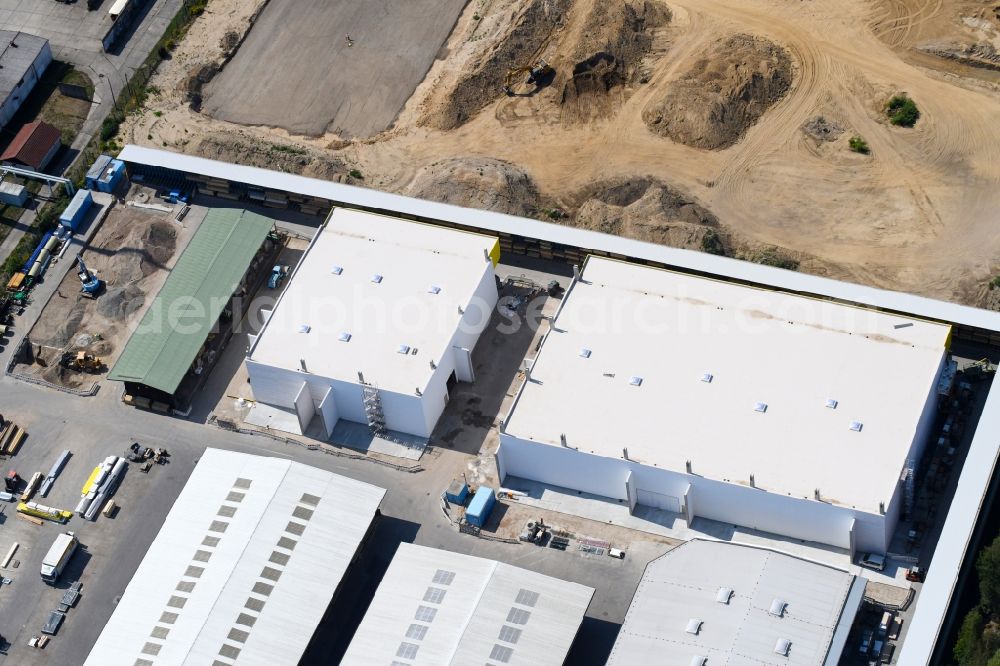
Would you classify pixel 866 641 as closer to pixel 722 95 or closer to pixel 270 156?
pixel 722 95

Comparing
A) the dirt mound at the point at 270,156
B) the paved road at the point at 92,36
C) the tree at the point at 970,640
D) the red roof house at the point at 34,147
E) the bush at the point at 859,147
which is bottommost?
the tree at the point at 970,640

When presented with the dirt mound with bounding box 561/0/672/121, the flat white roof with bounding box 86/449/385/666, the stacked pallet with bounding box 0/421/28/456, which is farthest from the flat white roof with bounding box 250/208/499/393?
the dirt mound with bounding box 561/0/672/121

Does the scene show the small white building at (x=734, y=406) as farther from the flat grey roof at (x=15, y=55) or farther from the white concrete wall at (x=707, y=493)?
the flat grey roof at (x=15, y=55)

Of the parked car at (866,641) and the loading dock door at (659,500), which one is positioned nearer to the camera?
the parked car at (866,641)

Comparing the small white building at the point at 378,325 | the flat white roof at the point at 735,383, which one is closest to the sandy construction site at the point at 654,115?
the small white building at the point at 378,325

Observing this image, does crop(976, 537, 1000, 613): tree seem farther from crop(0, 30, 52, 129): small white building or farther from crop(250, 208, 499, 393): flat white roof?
crop(0, 30, 52, 129): small white building

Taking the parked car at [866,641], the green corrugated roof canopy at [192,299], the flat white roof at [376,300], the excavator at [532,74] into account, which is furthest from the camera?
the excavator at [532,74]

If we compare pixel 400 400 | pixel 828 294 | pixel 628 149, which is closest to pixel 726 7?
pixel 628 149
